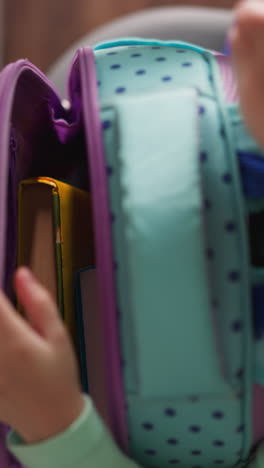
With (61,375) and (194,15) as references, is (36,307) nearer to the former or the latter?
(61,375)

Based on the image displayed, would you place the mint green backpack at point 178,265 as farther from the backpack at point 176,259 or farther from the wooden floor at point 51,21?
the wooden floor at point 51,21

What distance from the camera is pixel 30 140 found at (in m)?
0.58

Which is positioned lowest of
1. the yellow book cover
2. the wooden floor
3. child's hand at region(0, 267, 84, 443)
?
child's hand at region(0, 267, 84, 443)

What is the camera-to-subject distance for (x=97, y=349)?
1.70ft

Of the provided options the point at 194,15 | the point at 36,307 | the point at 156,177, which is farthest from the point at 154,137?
the point at 194,15

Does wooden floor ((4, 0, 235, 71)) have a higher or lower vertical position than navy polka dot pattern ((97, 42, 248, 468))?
higher

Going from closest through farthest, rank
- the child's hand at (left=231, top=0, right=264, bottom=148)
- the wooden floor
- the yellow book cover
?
the child's hand at (left=231, top=0, right=264, bottom=148) → the yellow book cover → the wooden floor

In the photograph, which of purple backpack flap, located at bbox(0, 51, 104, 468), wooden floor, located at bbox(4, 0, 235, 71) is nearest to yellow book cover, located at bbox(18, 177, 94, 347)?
purple backpack flap, located at bbox(0, 51, 104, 468)

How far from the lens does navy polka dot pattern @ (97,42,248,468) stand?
396 millimetres

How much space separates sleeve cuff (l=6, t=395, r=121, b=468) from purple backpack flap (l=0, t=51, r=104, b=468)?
0.12ft

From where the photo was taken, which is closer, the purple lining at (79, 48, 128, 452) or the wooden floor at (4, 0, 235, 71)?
the purple lining at (79, 48, 128, 452)

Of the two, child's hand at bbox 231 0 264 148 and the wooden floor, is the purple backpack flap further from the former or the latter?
the wooden floor

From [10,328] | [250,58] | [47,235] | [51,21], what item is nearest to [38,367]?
[10,328]

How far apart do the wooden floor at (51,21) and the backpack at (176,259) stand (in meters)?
0.81
